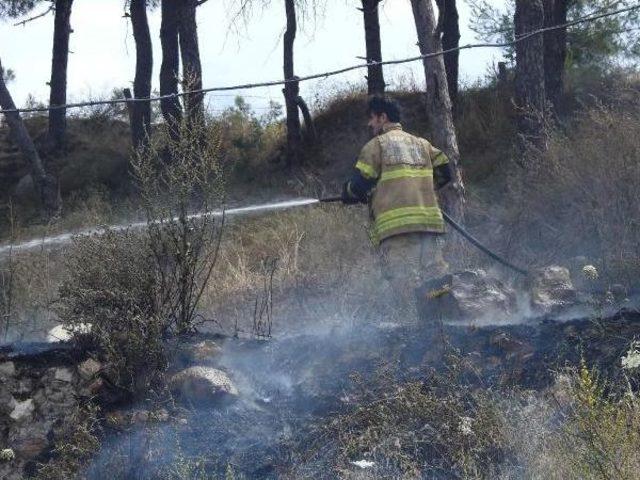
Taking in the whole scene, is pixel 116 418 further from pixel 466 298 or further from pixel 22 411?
pixel 466 298

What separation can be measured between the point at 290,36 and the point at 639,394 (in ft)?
45.8

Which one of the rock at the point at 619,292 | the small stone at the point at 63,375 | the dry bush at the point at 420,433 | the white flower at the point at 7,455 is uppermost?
the rock at the point at 619,292

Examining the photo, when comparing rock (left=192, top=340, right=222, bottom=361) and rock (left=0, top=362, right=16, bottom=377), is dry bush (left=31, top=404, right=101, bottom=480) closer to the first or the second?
rock (left=0, top=362, right=16, bottom=377)

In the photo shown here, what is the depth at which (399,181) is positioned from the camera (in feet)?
27.0

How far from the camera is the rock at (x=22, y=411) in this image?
7008 millimetres

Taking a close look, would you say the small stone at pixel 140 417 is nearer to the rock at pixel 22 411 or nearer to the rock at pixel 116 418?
the rock at pixel 116 418

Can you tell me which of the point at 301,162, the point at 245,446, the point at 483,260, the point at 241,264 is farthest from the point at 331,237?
the point at 301,162

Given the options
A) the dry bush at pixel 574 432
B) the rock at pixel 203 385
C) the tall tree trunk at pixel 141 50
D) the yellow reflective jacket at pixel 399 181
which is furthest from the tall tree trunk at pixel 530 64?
the tall tree trunk at pixel 141 50

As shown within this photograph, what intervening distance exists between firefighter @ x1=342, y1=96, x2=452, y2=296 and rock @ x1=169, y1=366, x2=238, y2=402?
1907 mm

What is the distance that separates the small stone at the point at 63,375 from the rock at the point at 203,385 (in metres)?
0.73

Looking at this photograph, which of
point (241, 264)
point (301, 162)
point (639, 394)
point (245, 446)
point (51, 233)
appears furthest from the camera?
point (301, 162)

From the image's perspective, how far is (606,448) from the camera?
4.28m

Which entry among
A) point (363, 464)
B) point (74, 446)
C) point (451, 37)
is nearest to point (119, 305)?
point (74, 446)

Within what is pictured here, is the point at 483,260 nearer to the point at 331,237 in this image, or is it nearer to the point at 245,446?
the point at 331,237
